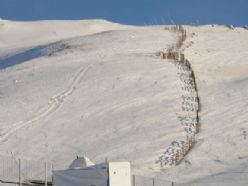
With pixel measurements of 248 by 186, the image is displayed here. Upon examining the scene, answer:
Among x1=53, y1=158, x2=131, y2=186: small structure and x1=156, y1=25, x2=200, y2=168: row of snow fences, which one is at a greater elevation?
x1=156, y1=25, x2=200, y2=168: row of snow fences

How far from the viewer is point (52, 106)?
117ft

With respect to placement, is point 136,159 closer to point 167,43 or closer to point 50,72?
point 50,72

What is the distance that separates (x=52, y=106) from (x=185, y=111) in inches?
272

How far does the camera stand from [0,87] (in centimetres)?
4106

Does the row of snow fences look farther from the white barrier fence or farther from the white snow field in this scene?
the white barrier fence

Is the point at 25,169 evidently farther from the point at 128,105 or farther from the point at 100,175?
the point at 100,175

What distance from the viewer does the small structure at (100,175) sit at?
1736 cm

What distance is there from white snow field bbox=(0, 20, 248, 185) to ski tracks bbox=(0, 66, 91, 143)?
5cm

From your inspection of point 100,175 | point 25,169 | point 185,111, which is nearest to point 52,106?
point 185,111

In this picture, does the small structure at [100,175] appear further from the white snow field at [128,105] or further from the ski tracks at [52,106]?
the ski tracks at [52,106]

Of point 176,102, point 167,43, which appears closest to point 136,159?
point 176,102

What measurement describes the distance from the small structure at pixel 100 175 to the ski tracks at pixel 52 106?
12.9 m

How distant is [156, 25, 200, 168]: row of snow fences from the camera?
26859 millimetres

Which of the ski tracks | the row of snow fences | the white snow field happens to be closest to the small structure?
the white snow field
